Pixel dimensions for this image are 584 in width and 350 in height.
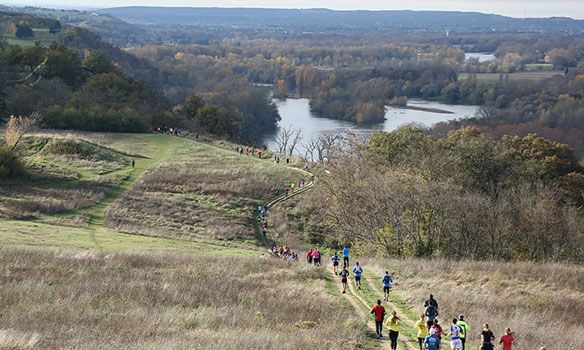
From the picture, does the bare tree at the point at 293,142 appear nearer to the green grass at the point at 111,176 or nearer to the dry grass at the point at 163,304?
the green grass at the point at 111,176

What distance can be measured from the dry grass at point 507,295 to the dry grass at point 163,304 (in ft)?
9.47

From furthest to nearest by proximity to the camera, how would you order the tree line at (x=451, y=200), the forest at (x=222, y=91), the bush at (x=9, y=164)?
the forest at (x=222, y=91), the bush at (x=9, y=164), the tree line at (x=451, y=200)

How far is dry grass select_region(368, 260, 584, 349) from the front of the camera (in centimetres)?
1769

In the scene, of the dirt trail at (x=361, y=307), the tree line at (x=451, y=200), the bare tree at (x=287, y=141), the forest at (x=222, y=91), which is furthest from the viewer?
the bare tree at (x=287, y=141)

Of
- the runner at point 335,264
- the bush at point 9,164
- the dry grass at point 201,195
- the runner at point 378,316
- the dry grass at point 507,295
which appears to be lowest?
the dry grass at point 201,195

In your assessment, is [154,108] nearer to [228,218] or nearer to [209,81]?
[228,218]

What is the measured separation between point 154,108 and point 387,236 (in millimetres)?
44985

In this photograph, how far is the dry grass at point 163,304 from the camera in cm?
1512

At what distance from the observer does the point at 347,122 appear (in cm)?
11700

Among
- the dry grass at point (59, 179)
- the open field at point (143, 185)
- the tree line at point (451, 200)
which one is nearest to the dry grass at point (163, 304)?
the tree line at point (451, 200)

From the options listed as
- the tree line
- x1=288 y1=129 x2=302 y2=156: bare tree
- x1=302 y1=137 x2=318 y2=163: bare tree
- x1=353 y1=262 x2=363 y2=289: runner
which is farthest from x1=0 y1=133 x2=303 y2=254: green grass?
→ x1=302 y1=137 x2=318 y2=163: bare tree

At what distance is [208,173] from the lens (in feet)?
160

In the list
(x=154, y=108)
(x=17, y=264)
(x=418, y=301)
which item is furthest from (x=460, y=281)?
(x=154, y=108)

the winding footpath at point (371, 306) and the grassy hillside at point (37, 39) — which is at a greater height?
the grassy hillside at point (37, 39)
